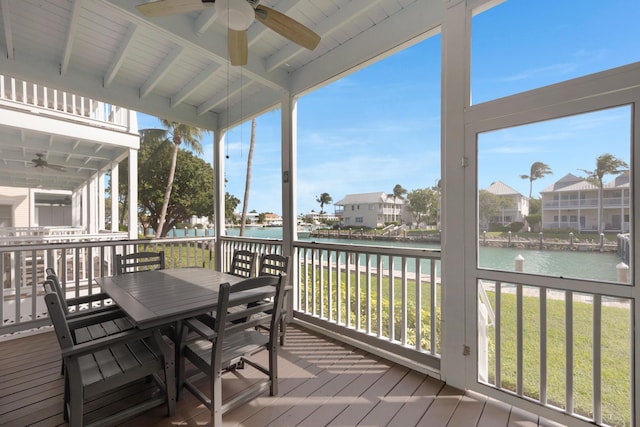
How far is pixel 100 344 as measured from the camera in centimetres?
140

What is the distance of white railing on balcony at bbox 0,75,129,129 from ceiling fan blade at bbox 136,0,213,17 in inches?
158

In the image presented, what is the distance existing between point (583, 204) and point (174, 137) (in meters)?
14.9

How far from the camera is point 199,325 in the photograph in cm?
170

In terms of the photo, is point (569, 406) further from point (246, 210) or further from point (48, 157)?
point (246, 210)

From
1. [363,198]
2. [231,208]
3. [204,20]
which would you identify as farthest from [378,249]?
[231,208]

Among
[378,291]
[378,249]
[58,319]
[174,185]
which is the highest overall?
[174,185]

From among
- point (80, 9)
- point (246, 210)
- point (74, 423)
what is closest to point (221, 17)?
point (80, 9)

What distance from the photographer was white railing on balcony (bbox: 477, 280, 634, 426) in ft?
5.32

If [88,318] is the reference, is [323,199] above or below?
above

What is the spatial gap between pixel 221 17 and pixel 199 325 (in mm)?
2037

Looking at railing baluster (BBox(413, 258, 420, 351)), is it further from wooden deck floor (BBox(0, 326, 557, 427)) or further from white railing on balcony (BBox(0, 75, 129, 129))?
white railing on balcony (BBox(0, 75, 129, 129))

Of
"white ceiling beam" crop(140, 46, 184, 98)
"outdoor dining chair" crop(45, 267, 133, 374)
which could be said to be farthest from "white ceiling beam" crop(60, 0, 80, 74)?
"outdoor dining chair" crop(45, 267, 133, 374)

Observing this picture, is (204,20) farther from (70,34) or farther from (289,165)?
(289,165)

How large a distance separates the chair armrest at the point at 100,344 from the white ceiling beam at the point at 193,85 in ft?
10.4
